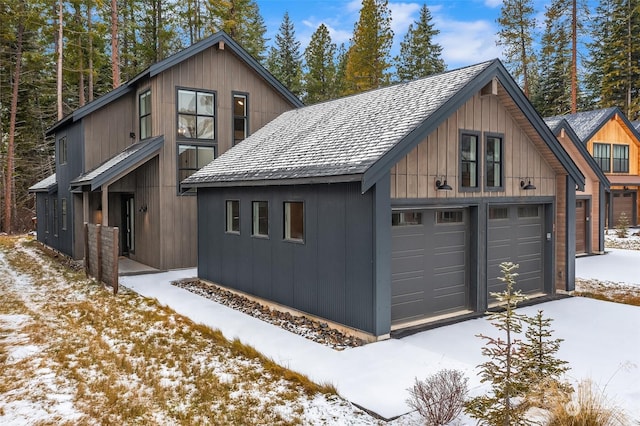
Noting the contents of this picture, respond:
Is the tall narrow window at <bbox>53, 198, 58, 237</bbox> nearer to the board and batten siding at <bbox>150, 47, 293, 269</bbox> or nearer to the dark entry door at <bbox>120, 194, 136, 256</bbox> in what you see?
the dark entry door at <bbox>120, 194, 136, 256</bbox>

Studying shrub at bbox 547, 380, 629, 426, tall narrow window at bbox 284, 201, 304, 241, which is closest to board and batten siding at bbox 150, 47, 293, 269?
tall narrow window at bbox 284, 201, 304, 241

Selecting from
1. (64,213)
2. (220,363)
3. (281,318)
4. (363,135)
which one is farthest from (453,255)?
(64,213)

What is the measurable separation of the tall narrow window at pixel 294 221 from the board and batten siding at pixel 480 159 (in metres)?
2.06

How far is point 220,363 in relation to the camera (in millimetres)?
6586

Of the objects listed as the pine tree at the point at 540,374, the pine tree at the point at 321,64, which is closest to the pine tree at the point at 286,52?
the pine tree at the point at 321,64

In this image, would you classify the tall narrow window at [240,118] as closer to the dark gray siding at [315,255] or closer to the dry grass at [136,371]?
the dark gray siding at [315,255]

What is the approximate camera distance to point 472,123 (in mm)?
9008

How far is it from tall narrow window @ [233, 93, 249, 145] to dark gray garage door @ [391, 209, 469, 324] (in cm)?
924

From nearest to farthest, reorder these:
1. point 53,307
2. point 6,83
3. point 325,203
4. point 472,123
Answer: point 325,203, point 472,123, point 53,307, point 6,83

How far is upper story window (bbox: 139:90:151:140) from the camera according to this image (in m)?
15.2

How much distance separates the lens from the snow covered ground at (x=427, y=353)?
5.52 meters

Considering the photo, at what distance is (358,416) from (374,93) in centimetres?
824

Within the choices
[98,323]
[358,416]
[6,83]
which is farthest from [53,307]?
[6,83]

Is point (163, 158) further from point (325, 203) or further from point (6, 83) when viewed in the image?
point (6, 83)
